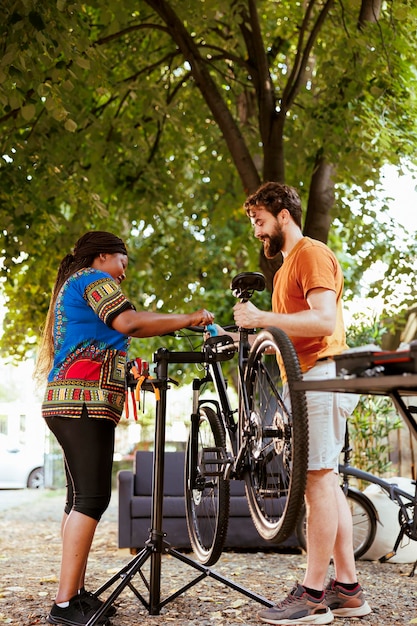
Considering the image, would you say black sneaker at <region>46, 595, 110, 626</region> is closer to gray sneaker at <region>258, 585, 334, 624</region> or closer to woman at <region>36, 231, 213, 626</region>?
woman at <region>36, 231, 213, 626</region>

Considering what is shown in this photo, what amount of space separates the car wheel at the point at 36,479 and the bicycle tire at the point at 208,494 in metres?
12.9

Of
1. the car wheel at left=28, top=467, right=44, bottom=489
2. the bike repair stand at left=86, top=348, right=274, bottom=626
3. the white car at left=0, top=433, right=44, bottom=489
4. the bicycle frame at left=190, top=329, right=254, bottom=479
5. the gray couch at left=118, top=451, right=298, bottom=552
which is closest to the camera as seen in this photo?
the bicycle frame at left=190, top=329, right=254, bottom=479

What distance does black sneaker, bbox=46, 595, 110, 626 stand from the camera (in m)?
3.76

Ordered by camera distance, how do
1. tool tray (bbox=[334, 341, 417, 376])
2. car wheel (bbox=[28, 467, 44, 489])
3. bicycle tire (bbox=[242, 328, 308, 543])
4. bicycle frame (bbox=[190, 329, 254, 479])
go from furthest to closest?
car wheel (bbox=[28, 467, 44, 489]) → bicycle frame (bbox=[190, 329, 254, 479]) → bicycle tire (bbox=[242, 328, 308, 543]) → tool tray (bbox=[334, 341, 417, 376])

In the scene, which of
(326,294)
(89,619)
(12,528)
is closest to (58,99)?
(326,294)

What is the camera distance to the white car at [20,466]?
16.6 meters

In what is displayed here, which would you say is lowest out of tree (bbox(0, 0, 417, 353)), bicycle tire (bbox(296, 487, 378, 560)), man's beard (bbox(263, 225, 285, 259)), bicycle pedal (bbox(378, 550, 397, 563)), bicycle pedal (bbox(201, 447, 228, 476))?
bicycle pedal (bbox(378, 550, 397, 563))

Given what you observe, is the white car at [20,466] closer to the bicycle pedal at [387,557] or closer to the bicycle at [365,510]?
the bicycle at [365,510]

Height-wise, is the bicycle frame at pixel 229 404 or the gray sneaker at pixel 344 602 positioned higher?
the bicycle frame at pixel 229 404

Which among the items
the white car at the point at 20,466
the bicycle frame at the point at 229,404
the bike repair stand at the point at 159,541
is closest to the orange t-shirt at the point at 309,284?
the bicycle frame at the point at 229,404

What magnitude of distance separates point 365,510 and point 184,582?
191 centimetres

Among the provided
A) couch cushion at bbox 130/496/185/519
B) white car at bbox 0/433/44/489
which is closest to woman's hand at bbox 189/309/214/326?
couch cushion at bbox 130/496/185/519

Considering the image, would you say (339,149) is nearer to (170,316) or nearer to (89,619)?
(170,316)

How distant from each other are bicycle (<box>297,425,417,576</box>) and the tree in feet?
7.27
